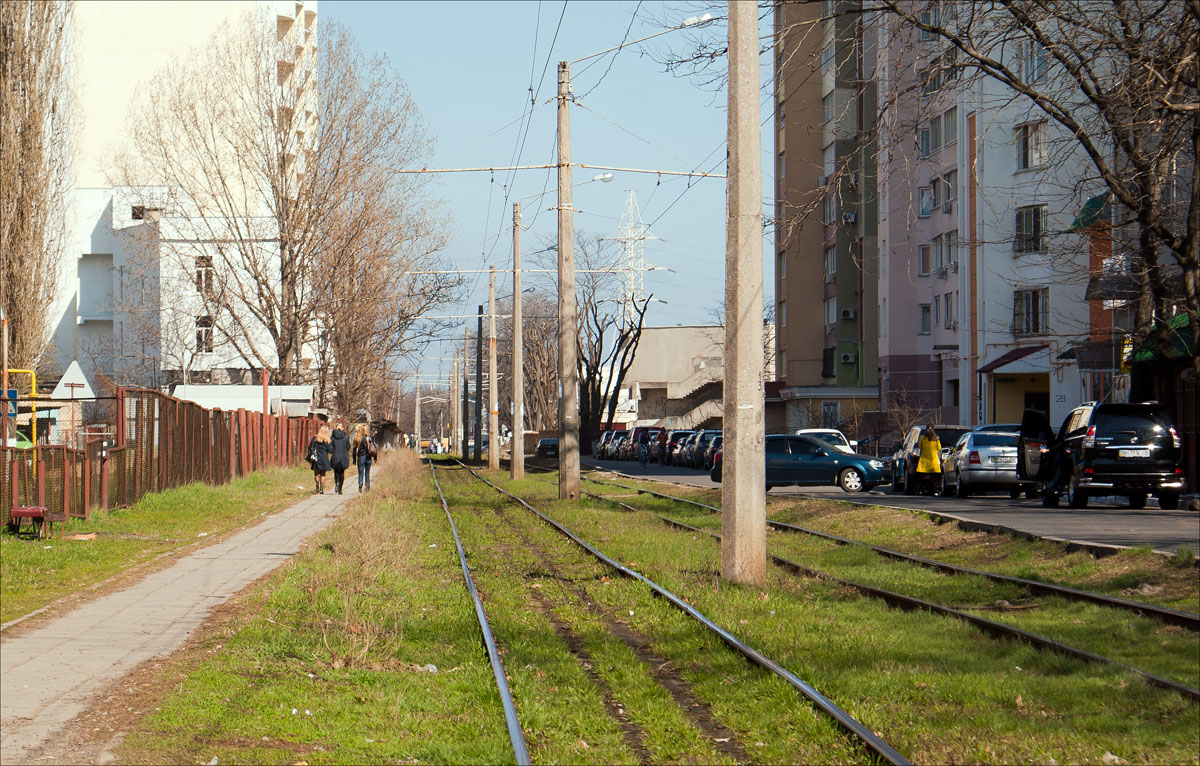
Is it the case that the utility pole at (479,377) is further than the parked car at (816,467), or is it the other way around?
the utility pole at (479,377)

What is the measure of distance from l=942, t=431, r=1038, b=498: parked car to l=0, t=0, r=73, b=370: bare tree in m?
29.7

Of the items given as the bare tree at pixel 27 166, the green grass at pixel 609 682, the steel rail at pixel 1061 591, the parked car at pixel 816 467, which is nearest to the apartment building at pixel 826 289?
the parked car at pixel 816 467

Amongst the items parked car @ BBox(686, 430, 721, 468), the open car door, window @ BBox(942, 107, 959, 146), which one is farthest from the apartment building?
the open car door

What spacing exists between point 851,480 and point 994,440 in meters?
5.29

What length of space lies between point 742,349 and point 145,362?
5662cm

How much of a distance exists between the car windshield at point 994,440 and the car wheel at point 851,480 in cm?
496

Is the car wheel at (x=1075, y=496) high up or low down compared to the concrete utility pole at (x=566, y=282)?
down

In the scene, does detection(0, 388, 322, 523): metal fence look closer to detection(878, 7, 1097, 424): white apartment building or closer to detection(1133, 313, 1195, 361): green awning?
detection(1133, 313, 1195, 361): green awning

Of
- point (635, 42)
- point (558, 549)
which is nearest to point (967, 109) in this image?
point (635, 42)

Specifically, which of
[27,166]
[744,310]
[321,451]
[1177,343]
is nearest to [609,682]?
[744,310]

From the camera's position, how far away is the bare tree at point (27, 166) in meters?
41.2

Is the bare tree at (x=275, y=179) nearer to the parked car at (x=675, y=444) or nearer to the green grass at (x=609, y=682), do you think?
the parked car at (x=675, y=444)

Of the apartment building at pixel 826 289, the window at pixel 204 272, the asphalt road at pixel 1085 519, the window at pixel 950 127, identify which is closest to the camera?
the asphalt road at pixel 1085 519

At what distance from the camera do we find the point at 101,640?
32.7 ft
